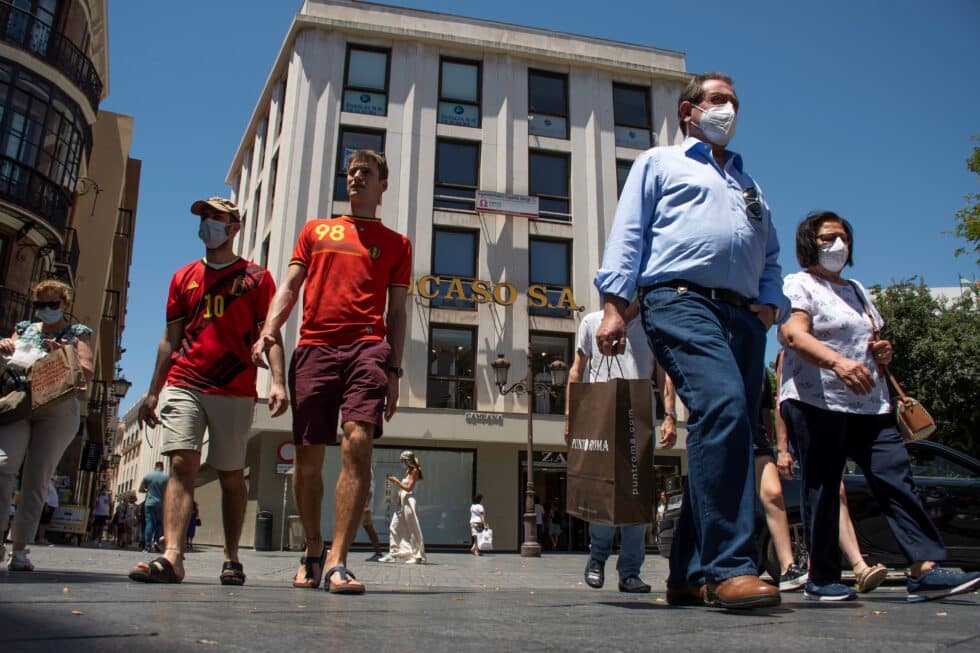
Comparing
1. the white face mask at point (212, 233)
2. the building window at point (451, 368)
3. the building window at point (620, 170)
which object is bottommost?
the white face mask at point (212, 233)

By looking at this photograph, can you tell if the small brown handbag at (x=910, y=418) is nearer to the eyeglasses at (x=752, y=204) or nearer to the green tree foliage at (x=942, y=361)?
the eyeglasses at (x=752, y=204)

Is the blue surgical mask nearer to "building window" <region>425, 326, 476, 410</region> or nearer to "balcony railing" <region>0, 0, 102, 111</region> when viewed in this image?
"balcony railing" <region>0, 0, 102, 111</region>

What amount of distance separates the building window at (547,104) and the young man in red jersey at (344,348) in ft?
77.5

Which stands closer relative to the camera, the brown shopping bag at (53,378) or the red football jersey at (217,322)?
the red football jersey at (217,322)

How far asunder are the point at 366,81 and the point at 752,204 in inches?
978

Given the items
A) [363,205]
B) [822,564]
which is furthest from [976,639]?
[363,205]

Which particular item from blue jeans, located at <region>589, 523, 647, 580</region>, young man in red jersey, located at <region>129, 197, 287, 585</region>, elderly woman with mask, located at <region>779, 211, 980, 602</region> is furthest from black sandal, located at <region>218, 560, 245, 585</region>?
elderly woman with mask, located at <region>779, 211, 980, 602</region>

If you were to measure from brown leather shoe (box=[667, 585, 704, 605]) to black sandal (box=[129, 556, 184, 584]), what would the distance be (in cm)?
242

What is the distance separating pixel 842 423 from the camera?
4.30m

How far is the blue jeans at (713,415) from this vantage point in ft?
9.36

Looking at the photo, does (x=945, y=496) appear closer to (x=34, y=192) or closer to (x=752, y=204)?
(x=752, y=204)

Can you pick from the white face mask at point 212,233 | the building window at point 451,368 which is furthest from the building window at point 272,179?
the white face mask at point 212,233

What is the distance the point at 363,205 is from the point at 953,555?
6161 millimetres

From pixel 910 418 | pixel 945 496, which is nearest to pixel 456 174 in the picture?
pixel 945 496
